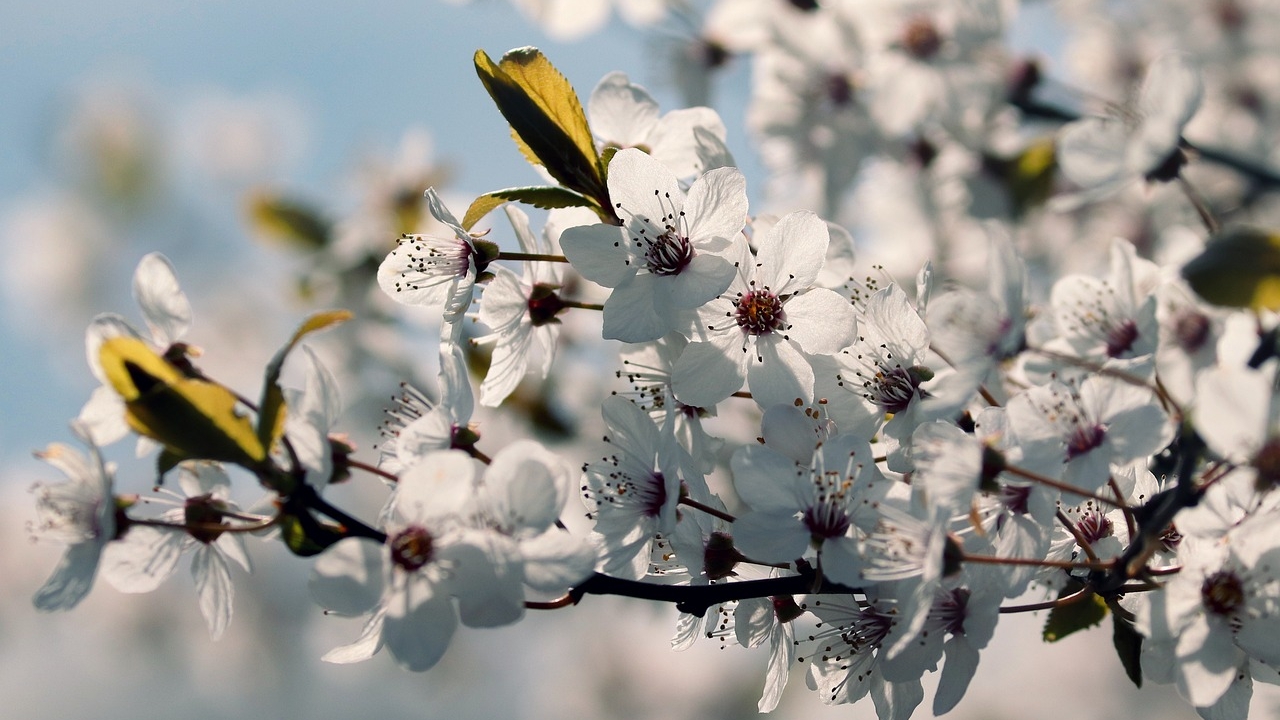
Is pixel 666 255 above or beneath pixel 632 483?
above

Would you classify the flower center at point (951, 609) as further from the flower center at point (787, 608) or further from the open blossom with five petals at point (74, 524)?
the open blossom with five petals at point (74, 524)

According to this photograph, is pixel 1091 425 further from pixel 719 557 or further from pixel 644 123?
pixel 644 123

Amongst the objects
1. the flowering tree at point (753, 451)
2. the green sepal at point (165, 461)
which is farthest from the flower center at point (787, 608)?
the green sepal at point (165, 461)

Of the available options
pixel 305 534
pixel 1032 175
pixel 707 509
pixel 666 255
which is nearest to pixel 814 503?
pixel 707 509

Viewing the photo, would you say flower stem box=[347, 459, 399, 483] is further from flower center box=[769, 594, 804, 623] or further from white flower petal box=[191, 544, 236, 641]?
flower center box=[769, 594, 804, 623]

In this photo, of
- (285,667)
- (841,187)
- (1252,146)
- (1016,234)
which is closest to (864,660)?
(841,187)

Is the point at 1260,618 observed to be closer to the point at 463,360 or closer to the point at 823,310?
the point at 823,310

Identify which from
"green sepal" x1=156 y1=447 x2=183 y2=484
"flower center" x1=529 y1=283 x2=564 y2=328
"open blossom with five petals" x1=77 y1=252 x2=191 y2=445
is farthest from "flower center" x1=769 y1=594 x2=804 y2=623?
"open blossom with five petals" x1=77 y1=252 x2=191 y2=445
